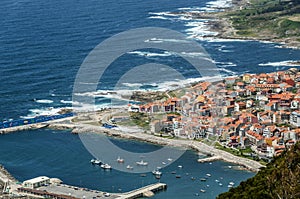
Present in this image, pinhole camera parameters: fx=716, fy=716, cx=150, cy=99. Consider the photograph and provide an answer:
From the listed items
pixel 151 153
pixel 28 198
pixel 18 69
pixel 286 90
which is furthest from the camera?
pixel 18 69

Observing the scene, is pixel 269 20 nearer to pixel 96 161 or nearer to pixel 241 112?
pixel 241 112

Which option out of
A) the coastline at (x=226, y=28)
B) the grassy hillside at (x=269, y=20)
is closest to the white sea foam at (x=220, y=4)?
the coastline at (x=226, y=28)

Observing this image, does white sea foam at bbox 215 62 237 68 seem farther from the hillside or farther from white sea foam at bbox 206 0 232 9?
white sea foam at bbox 206 0 232 9

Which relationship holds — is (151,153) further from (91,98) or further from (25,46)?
(25,46)

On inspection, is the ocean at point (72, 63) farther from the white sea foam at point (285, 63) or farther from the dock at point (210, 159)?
the dock at point (210, 159)

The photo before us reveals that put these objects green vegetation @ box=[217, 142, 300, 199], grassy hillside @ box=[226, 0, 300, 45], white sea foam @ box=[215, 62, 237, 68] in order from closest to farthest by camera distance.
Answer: green vegetation @ box=[217, 142, 300, 199]
white sea foam @ box=[215, 62, 237, 68]
grassy hillside @ box=[226, 0, 300, 45]

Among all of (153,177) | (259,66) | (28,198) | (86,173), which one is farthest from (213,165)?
(259,66)

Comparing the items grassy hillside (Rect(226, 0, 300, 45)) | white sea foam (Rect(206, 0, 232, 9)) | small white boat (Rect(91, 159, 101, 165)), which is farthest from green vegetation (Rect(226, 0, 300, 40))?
small white boat (Rect(91, 159, 101, 165))
